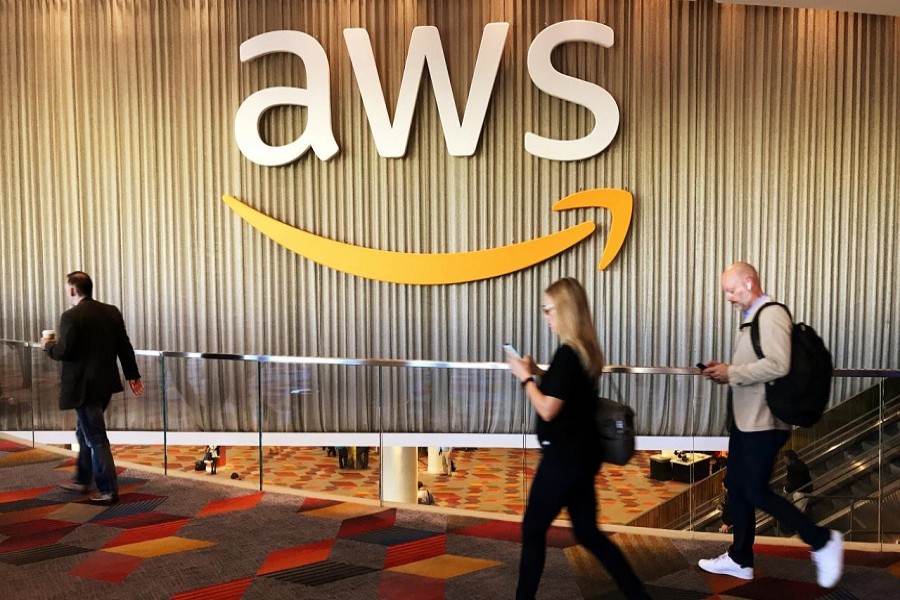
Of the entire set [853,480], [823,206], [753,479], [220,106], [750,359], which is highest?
[220,106]

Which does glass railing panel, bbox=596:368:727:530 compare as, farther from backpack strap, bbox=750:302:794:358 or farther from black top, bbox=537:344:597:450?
black top, bbox=537:344:597:450

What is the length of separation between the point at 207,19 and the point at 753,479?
7.29m

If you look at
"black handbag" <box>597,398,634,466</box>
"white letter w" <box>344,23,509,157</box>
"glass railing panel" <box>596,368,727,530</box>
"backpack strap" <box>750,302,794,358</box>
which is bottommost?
"glass railing panel" <box>596,368,727,530</box>

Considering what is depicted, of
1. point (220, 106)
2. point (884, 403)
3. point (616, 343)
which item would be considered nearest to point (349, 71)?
point (220, 106)

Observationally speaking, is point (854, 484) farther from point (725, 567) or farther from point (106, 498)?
point (106, 498)

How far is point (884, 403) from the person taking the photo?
470cm

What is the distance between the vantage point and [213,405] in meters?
7.75

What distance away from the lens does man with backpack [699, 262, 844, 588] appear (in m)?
3.01

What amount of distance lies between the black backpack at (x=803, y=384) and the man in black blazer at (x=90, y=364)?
11.3 ft

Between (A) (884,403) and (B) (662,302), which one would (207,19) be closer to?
(B) (662,302)

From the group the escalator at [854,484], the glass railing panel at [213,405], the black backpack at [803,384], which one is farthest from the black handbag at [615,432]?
the glass railing panel at [213,405]

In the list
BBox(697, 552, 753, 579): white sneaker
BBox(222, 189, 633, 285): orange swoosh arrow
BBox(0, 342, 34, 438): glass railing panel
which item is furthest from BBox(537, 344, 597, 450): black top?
Answer: BBox(0, 342, 34, 438): glass railing panel

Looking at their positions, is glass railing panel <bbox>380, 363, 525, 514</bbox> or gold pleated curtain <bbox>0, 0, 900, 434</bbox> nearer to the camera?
glass railing panel <bbox>380, 363, 525, 514</bbox>

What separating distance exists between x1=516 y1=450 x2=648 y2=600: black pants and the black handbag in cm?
7
